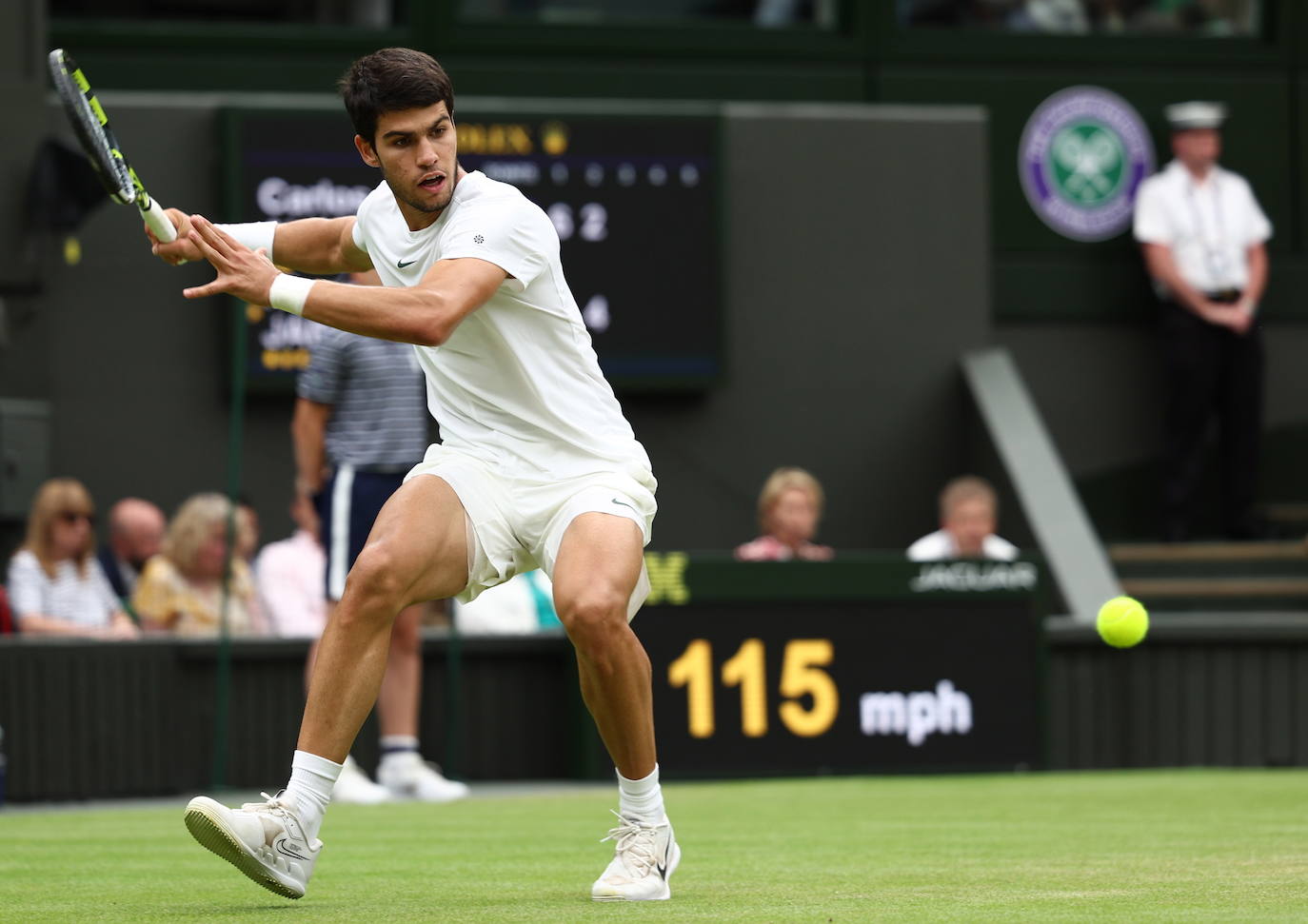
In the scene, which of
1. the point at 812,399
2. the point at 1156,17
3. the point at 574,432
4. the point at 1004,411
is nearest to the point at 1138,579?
the point at 1004,411

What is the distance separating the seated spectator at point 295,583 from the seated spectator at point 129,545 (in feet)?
1.93

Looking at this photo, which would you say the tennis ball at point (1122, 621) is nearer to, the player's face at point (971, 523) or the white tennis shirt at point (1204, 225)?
the player's face at point (971, 523)

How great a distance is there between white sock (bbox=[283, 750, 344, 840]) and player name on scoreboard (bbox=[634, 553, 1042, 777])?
4745 millimetres

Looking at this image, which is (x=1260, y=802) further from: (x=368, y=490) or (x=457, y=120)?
(x=457, y=120)

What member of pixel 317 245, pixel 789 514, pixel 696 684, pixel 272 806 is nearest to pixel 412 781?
pixel 696 684

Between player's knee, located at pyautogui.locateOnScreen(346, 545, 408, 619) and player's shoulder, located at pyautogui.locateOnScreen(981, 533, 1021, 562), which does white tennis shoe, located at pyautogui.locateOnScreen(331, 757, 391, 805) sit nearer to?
player's shoulder, located at pyautogui.locateOnScreen(981, 533, 1021, 562)

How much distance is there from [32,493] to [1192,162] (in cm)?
647

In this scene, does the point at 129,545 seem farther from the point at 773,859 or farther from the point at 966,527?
the point at 773,859

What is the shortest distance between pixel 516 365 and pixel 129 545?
5675 mm

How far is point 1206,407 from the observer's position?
1234 cm

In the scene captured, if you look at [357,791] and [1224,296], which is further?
[1224,296]

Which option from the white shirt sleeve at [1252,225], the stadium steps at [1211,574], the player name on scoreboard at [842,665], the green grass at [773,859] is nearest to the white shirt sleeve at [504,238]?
the green grass at [773,859]

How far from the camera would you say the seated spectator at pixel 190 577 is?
379 inches

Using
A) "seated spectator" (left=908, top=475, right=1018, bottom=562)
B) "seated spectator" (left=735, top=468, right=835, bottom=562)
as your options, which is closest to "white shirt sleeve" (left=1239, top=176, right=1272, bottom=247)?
"seated spectator" (left=908, top=475, right=1018, bottom=562)
